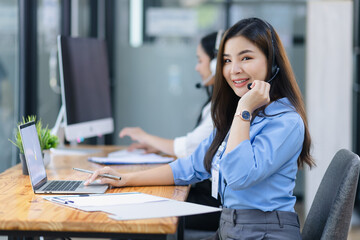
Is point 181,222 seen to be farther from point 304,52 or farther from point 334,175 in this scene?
point 304,52

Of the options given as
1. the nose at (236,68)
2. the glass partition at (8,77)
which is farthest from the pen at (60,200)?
the glass partition at (8,77)

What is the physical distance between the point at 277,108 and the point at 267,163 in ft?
0.69

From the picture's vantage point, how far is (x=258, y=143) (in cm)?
158

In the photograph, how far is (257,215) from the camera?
1.59 meters

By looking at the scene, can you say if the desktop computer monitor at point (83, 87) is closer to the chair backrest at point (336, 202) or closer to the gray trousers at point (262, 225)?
the gray trousers at point (262, 225)

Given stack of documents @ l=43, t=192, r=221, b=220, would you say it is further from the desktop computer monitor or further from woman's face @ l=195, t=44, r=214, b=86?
woman's face @ l=195, t=44, r=214, b=86

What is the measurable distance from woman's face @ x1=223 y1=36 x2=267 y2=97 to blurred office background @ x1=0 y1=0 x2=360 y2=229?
2477 millimetres

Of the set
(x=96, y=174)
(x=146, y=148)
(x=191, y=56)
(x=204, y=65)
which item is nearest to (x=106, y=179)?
(x=96, y=174)

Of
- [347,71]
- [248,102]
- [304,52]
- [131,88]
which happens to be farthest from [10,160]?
[304,52]

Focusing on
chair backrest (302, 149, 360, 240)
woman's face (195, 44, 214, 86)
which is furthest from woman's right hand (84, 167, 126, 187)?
woman's face (195, 44, 214, 86)

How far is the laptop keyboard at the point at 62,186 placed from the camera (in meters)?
1.72

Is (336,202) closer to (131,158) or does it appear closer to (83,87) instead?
(131,158)

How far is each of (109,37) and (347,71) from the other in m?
2.11

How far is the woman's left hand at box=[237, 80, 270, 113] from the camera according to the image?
1.61 meters
